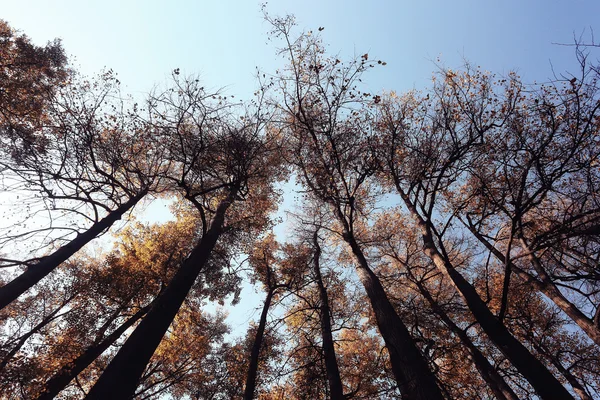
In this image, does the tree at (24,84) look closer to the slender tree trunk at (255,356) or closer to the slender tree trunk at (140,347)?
the slender tree trunk at (140,347)

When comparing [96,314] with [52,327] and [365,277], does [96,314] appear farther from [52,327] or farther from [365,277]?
[365,277]

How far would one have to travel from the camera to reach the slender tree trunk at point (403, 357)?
4.12 meters

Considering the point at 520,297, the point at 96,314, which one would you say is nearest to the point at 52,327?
the point at 96,314

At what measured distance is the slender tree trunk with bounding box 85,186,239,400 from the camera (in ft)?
13.1

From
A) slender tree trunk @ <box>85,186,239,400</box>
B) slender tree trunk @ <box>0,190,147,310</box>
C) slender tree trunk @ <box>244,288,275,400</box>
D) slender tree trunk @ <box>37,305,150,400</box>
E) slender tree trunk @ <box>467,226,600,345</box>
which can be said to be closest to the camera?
slender tree trunk @ <box>85,186,239,400</box>

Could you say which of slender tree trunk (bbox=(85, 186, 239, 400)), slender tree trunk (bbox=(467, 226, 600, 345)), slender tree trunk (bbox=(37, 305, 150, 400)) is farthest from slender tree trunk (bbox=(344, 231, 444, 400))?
slender tree trunk (bbox=(37, 305, 150, 400))

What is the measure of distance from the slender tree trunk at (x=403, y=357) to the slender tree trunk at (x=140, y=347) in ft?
13.1

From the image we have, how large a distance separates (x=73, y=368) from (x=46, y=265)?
4.49 meters

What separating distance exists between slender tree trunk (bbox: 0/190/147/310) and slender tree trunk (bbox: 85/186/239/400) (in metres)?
2.78

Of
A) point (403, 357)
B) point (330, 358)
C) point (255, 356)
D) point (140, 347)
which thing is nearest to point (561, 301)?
point (403, 357)

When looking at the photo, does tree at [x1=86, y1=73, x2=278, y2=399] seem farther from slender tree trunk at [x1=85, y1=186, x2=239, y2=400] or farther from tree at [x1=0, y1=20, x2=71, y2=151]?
tree at [x1=0, y1=20, x2=71, y2=151]

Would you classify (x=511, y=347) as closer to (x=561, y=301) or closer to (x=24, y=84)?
(x=561, y=301)

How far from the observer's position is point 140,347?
15.3 feet

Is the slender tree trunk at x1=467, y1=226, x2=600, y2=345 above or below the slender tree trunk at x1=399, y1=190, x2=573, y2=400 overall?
above
